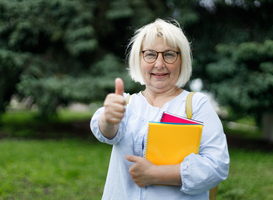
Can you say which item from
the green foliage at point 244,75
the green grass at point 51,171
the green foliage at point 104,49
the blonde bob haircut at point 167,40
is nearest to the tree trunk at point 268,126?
the green foliage at point 104,49

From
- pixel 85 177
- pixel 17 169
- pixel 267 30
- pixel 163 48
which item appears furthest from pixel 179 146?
pixel 267 30

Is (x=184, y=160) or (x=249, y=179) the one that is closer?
(x=184, y=160)

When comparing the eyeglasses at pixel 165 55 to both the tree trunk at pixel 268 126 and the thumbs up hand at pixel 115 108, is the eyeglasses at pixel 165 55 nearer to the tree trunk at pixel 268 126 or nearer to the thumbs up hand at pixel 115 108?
the thumbs up hand at pixel 115 108

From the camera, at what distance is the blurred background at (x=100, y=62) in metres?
5.08

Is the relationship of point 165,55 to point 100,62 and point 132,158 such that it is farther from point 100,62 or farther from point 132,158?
point 100,62

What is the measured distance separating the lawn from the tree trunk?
546 mm

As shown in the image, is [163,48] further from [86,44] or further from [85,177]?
[86,44]

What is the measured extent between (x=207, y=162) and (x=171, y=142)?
191 mm

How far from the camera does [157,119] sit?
4.15 feet

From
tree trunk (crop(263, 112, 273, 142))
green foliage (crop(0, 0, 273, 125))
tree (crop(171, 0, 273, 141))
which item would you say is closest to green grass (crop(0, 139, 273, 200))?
green foliage (crop(0, 0, 273, 125))

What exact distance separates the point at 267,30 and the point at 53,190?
588cm

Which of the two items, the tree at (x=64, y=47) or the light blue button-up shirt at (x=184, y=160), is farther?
the tree at (x=64, y=47)

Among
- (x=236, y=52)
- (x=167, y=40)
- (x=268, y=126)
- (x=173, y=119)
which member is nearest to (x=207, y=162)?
(x=173, y=119)

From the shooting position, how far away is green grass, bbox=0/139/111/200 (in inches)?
129
